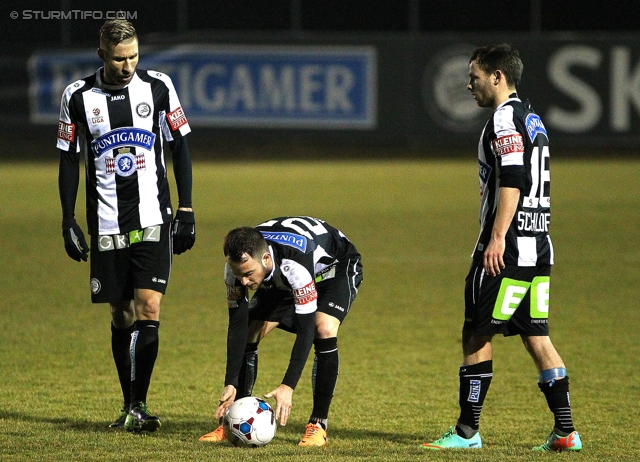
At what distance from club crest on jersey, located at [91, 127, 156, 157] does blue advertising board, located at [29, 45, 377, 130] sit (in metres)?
18.7

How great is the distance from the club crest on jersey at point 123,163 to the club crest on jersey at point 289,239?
0.84m

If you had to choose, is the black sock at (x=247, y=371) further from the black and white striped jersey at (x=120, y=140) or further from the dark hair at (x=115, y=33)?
the dark hair at (x=115, y=33)

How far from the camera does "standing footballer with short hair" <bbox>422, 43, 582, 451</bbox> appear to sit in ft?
15.8

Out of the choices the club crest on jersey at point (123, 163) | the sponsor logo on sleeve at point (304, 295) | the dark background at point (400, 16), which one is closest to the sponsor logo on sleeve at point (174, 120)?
A: the club crest on jersey at point (123, 163)

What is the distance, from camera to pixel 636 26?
27.8 meters

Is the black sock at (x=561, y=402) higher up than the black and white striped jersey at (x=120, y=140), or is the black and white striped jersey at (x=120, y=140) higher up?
the black and white striped jersey at (x=120, y=140)

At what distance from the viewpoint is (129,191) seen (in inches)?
216

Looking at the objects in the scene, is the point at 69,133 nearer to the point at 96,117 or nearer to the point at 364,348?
the point at 96,117

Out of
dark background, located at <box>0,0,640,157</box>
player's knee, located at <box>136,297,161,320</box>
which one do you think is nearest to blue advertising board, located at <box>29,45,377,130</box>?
dark background, located at <box>0,0,640,157</box>

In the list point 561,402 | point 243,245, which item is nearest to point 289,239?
point 243,245

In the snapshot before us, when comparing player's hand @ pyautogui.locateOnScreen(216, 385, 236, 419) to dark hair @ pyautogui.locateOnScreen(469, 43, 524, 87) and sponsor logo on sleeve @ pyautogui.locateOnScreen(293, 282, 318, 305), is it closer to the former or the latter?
sponsor logo on sleeve @ pyautogui.locateOnScreen(293, 282, 318, 305)

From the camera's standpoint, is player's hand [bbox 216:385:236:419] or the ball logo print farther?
the ball logo print

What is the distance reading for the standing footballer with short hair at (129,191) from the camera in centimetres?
543

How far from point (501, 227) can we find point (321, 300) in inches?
44.3
